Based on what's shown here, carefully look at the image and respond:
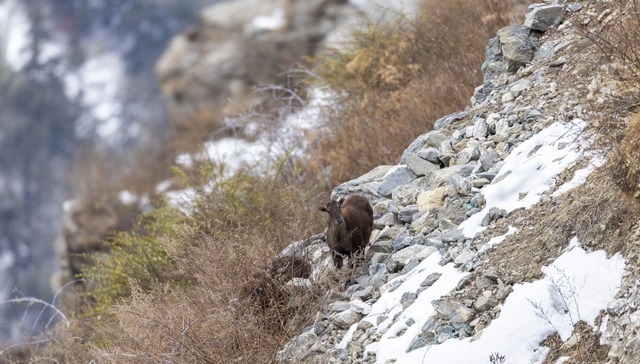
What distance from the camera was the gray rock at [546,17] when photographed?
23.3 ft

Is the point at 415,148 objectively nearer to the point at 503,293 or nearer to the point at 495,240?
the point at 495,240

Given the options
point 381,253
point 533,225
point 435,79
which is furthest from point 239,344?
point 435,79

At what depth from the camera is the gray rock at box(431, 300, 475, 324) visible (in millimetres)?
3939

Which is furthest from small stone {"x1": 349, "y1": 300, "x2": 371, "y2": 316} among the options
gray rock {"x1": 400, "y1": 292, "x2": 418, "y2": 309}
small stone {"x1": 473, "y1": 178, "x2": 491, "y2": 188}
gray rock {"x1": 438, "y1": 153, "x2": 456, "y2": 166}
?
gray rock {"x1": 438, "y1": 153, "x2": 456, "y2": 166}

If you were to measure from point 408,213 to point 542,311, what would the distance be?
2.53m

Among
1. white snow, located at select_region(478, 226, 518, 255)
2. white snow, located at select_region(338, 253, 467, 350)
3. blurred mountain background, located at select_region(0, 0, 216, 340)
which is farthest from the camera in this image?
blurred mountain background, located at select_region(0, 0, 216, 340)

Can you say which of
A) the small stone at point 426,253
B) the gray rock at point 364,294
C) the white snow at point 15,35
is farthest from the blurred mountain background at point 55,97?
the small stone at point 426,253

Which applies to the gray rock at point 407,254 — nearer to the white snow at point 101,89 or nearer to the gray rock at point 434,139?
the gray rock at point 434,139

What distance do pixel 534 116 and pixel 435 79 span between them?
4.44 meters

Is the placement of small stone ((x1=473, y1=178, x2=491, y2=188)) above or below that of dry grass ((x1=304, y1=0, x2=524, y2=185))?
below

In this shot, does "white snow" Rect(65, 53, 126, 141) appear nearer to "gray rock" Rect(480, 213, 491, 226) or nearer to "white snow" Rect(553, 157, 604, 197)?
"gray rock" Rect(480, 213, 491, 226)

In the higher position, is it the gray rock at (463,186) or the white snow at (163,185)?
the white snow at (163,185)

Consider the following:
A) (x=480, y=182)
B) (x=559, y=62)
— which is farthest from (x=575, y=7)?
(x=480, y=182)

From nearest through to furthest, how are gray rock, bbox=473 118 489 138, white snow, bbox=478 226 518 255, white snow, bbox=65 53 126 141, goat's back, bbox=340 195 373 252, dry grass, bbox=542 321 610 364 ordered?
dry grass, bbox=542 321 610 364 < white snow, bbox=478 226 518 255 < goat's back, bbox=340 195 373 252 < gray rock, bbox=473 118 489 138 < white snow, bbox=65 53 126 141
